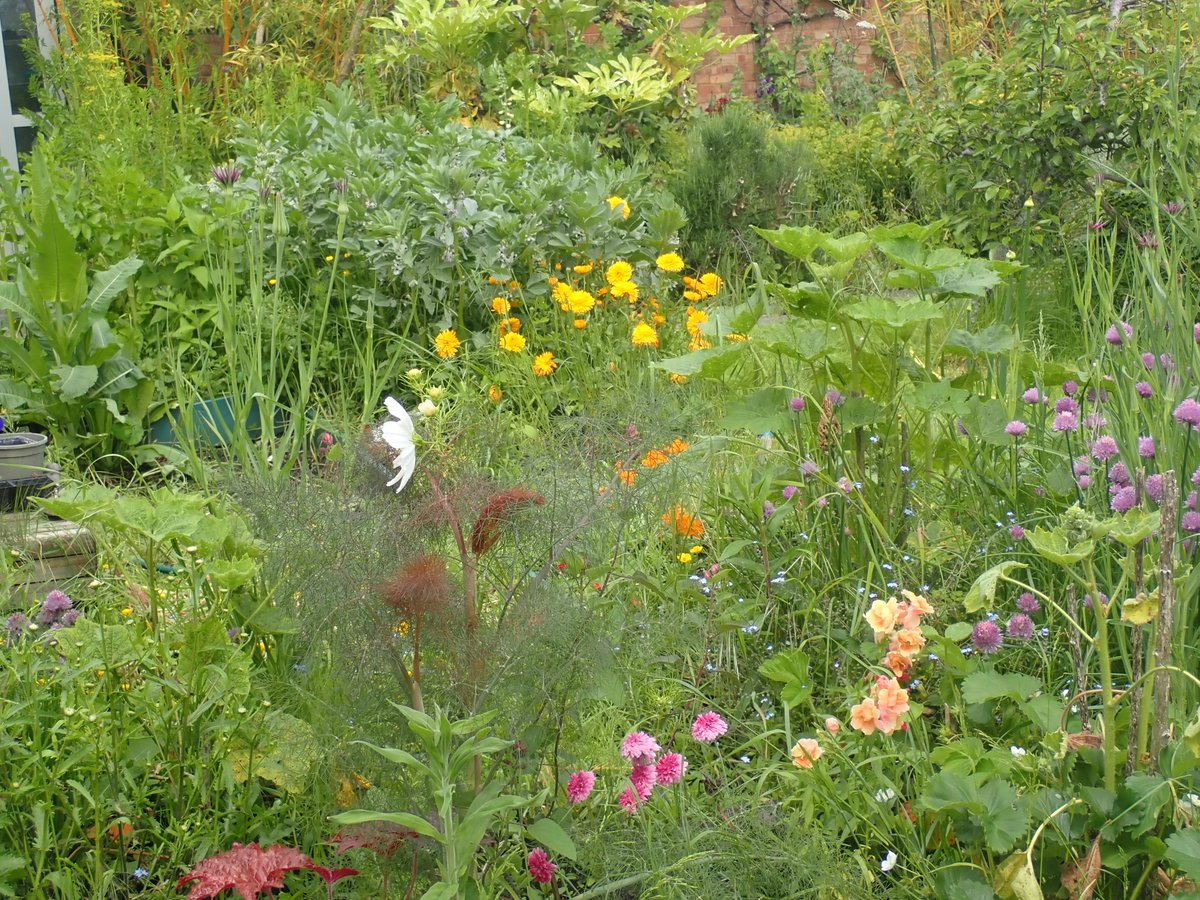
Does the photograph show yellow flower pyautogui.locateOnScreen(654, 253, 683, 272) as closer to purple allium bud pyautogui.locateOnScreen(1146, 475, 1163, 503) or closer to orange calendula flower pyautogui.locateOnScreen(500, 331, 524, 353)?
orange calendula flower pyautogui.locateOnScreen(500, 331, 524, 353)

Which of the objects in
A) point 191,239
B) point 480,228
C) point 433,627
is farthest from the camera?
point 480,228

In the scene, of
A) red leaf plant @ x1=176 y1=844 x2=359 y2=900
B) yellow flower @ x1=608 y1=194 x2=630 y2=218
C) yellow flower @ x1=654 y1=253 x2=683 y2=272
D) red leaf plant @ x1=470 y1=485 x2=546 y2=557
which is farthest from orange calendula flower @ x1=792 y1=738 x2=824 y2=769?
yellow flower @ x1=608 y1=194 x2=630 y2=218

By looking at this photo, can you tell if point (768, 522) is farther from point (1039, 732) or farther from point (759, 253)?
point (759, 253)

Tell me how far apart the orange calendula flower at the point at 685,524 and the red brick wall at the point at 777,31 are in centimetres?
806

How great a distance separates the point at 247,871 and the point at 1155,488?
1367mm

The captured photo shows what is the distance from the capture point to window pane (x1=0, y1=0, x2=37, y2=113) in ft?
23.2

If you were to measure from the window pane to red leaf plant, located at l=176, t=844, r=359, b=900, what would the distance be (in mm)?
6597

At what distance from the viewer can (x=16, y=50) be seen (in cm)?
716

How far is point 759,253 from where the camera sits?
6.23m

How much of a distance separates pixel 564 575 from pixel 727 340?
72.9 inches

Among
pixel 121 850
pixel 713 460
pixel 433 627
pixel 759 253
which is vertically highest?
pixel 433 627

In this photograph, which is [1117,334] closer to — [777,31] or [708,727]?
[708,727]

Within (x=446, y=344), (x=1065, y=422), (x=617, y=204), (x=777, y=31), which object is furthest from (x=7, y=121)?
(x=1065, y=422)

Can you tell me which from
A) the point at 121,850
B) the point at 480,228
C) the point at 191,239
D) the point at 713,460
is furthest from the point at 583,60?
the point at 121,850
